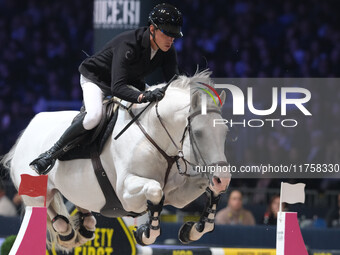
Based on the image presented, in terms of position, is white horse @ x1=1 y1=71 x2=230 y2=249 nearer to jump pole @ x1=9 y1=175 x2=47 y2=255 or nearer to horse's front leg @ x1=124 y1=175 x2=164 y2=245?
horse's front leg @ x1=124 y1=175 x2=164 y2=245

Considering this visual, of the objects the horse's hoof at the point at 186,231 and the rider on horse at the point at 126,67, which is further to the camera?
the horse's hoof at the point at 186,231

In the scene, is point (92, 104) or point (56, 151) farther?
point (56, 151)

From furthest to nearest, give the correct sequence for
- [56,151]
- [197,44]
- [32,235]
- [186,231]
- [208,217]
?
[197,44] → [56,151] → [186,231] → [208,217] → [32,235]

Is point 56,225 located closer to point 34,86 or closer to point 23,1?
point 34,86

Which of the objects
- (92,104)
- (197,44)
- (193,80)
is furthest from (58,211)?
(197,44)

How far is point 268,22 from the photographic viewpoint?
44.7 feet

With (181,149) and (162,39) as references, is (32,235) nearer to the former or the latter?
(181,149)

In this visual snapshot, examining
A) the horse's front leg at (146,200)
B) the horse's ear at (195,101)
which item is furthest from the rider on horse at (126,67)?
the horse's front leg at (146,200)

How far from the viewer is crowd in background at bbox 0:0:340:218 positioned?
41.8ft

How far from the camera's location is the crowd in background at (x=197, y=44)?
12.7m

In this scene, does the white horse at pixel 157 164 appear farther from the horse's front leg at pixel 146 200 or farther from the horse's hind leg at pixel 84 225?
the horse's hind leg at pixel 84 225

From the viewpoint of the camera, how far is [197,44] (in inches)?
542

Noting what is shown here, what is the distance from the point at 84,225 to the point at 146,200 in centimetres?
144

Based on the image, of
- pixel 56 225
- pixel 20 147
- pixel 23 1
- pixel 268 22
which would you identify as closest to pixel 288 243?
pixel 56 225
